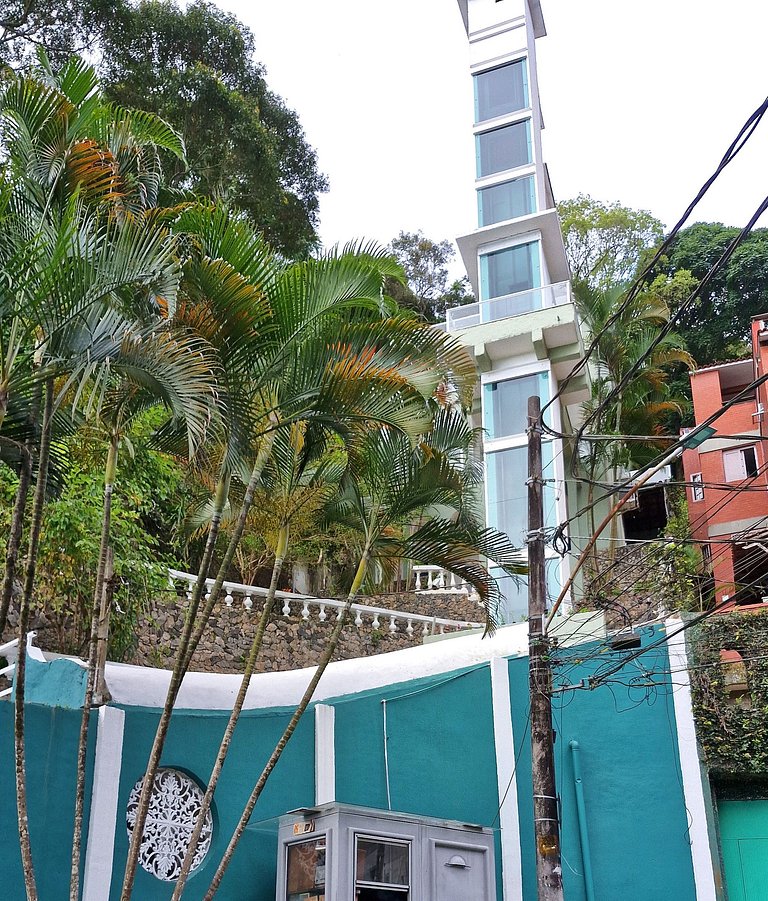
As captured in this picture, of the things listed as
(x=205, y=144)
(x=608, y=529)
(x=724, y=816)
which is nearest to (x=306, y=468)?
(x=724, y=816)

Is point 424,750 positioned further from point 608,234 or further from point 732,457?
point 608,234

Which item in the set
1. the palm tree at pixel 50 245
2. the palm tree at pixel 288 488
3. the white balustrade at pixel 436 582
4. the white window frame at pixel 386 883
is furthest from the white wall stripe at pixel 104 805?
the white balustrade at pixel 436 582

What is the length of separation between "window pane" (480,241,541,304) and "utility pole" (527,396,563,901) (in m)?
11.6

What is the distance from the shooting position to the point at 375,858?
891 cm

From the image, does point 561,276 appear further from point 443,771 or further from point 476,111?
point 443,771

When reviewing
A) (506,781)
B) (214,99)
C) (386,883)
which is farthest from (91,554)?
(214,99)

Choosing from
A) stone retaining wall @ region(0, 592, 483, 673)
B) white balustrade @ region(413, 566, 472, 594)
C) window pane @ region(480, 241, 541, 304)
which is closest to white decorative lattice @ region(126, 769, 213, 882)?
stone retaining wall @ region(0, 592, 483, 673)

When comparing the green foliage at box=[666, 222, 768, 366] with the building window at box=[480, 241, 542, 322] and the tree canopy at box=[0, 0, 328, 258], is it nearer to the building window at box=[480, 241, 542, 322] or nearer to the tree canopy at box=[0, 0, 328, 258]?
the building window at box=[480, 241, 542, 322]

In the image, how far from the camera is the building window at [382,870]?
Result: 8781 millimetres

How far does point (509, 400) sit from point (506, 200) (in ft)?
16.6

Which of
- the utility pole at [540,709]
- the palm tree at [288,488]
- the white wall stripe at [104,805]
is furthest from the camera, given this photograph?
the palm tree at [288,488]

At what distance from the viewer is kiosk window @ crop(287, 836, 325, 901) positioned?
29.0 ft

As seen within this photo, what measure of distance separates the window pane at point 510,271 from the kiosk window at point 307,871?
13239 millimetres

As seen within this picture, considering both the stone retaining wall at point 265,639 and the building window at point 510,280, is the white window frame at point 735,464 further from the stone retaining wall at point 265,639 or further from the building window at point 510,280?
the stone retaining wall at point 265,639
